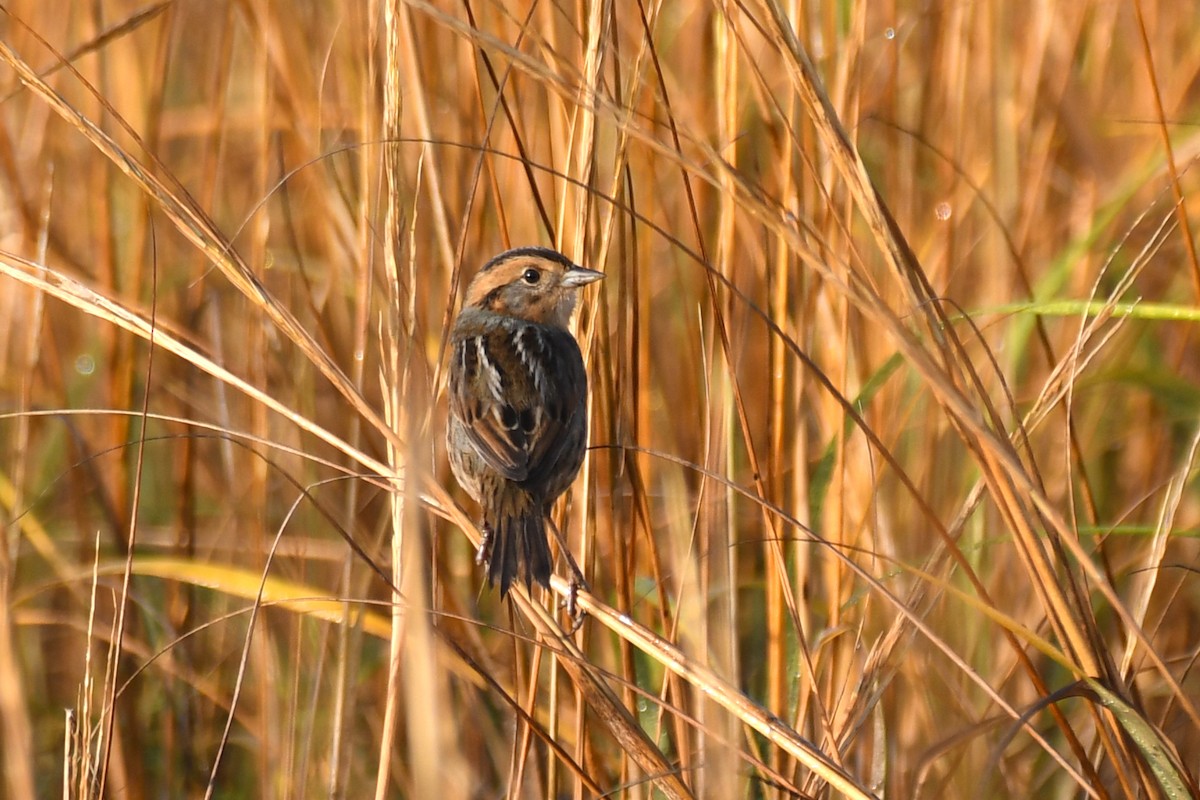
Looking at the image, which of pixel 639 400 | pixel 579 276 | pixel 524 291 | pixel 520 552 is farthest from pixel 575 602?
pixel 524 291

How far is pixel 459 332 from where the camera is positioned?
319 cm

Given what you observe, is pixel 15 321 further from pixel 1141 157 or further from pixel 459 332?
pixel 1141 157

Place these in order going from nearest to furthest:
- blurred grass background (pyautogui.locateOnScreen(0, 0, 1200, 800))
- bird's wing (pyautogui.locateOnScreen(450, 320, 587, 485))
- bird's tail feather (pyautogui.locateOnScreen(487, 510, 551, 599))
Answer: blurred grass background (pyautogui.locateOnScreen(0, 0, 1200, 800)) < bird's tail feather (pyautogui.locateOnScreen(487, 510, 551, 599)) < bird's wing (pyautogui.locateOnScreen(450, 320, 587, 485))

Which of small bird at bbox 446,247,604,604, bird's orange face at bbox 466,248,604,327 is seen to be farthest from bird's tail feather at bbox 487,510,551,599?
bird's orange face at bbox 466,248,604,327

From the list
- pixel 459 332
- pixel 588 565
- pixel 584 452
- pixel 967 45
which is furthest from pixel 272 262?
pixel 967 45

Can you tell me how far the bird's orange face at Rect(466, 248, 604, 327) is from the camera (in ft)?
9.60

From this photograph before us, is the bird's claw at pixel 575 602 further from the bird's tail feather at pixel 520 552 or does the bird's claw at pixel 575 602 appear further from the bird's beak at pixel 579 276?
the bird's beak at pixel 579 276

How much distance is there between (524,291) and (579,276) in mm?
763

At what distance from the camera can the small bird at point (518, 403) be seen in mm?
2451

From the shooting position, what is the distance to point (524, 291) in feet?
10.1

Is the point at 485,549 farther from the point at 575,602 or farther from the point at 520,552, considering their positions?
the point at 575,602

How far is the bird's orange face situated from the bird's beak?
35 cm

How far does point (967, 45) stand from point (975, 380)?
155cm

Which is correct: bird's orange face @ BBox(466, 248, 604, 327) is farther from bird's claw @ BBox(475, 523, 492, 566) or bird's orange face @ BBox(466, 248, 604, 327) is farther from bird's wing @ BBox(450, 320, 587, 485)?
bird's claw @ BBox(475, 523, 492, 566)
